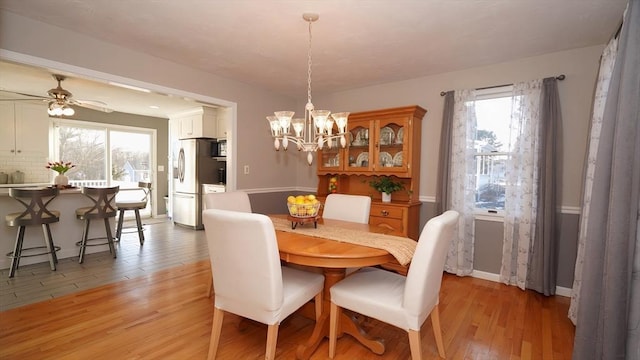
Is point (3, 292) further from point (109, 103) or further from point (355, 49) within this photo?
point (355, 49)

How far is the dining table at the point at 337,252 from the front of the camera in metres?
1.67

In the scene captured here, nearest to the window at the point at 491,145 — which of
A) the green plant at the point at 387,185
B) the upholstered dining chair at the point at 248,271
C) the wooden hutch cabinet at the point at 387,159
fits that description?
the wooden hutch cabinet at the point at 387,159

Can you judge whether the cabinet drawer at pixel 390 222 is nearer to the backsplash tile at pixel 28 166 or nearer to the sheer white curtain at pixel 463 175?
the sheer white curtain at pixel 463 175

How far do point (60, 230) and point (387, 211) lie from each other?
4101mm

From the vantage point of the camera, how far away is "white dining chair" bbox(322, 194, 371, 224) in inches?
107

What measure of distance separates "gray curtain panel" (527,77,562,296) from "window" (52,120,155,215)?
23.4 feet

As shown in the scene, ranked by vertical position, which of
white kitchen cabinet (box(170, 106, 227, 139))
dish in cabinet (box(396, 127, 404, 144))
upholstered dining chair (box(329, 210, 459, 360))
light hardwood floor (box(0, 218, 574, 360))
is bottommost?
light hardwood floor (box(0, 218, 574, 360))

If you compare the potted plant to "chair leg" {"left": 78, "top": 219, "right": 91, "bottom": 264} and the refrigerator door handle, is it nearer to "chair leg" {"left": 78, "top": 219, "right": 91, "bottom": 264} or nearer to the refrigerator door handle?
"chair leg" {"left": 78, "top": 219, "right": 91, "bottom": 264}

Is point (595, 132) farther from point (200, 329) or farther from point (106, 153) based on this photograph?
point (106, 153)

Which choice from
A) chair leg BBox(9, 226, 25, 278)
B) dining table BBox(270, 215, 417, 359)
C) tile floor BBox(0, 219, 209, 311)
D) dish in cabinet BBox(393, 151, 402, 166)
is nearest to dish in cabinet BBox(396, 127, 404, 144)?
dish in cabinet BBox(393, 151, 402, 166)

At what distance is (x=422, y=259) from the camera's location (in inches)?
Answer: 62.3

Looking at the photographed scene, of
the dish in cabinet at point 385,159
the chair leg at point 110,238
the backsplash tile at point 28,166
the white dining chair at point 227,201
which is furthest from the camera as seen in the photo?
the backsplash tile at point 28,166

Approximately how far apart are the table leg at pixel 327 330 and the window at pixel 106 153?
5.91 meters

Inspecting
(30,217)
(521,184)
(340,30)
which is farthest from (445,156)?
(30,217)
